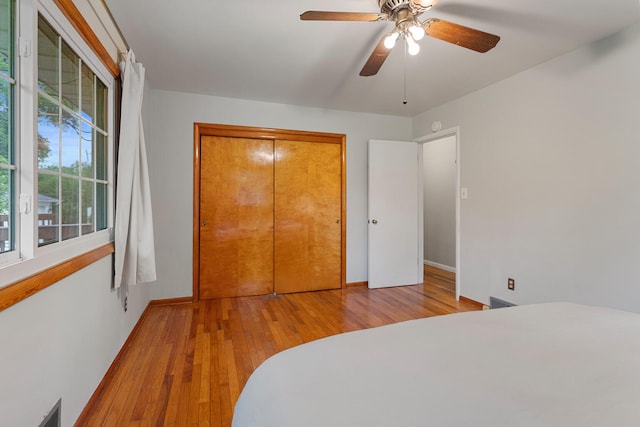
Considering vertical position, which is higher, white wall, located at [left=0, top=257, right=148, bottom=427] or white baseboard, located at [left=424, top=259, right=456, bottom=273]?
white wall, located at [left=0, top=257, right=148, bottom=427]

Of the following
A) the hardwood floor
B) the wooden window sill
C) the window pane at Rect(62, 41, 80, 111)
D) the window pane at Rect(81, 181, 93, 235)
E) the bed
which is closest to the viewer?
the bed

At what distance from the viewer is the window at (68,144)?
4.19ft

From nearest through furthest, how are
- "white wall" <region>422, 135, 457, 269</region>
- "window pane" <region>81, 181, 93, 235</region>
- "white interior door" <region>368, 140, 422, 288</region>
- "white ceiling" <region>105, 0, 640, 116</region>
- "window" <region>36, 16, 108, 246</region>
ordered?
"window" <region>36, 16, 108, 246</region> → "window pane" <region>81, 181, 93, 235</region> → "white ceiling" <region>105, 0, 640, 116</region> → "white interior door" <region>368, 140, 422, 288</region> → "white wall" <region>422, 135, 457, 269</region>

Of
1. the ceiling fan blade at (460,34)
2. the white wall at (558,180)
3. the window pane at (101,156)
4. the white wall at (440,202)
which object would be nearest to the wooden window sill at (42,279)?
the window pane at (101,156)

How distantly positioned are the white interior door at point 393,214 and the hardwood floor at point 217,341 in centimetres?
21

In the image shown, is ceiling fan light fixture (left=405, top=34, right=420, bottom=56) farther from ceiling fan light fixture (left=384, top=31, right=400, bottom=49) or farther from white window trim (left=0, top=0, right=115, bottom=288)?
white window trim (left=0, top=0, right=115, bottom=288)

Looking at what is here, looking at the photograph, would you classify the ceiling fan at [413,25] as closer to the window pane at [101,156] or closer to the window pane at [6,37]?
the window pane at [6,37]

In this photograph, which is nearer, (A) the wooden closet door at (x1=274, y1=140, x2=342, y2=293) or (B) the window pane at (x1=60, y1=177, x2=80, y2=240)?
(B) the window pane at (x1=60, y1=177, x2=80, y2=240)

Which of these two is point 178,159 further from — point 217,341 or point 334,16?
point 334,16

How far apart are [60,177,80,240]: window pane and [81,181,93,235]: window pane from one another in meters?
0.07

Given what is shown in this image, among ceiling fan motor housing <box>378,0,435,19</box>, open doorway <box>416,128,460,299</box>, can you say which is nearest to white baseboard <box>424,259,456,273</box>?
open doorway <box>416,128,460,299</box>

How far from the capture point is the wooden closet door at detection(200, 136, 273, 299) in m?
3.37

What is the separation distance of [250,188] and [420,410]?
10.3 feet

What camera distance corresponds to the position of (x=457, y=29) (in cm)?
157
